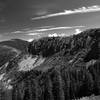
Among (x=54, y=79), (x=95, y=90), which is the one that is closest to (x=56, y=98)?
(x=54, y=79)

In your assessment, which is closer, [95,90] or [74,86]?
[95,90]

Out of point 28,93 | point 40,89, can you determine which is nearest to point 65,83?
point 40,89

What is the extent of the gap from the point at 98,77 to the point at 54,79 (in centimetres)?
4211

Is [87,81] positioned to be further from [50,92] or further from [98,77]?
[50,92]

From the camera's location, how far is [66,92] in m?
186

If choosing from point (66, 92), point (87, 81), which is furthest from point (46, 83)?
point (87, 81)

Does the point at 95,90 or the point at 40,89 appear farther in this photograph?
the point at 40,89

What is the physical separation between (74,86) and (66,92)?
1664 cm

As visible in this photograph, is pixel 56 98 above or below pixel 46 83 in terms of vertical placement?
below

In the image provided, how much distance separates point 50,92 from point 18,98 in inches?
1367

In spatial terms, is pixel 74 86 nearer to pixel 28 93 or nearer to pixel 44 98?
pixel 44 98

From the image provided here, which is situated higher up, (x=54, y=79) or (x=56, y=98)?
(x=54, y=79)

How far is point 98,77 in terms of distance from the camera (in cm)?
19025

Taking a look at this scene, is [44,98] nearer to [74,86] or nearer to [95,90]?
[74,86]
